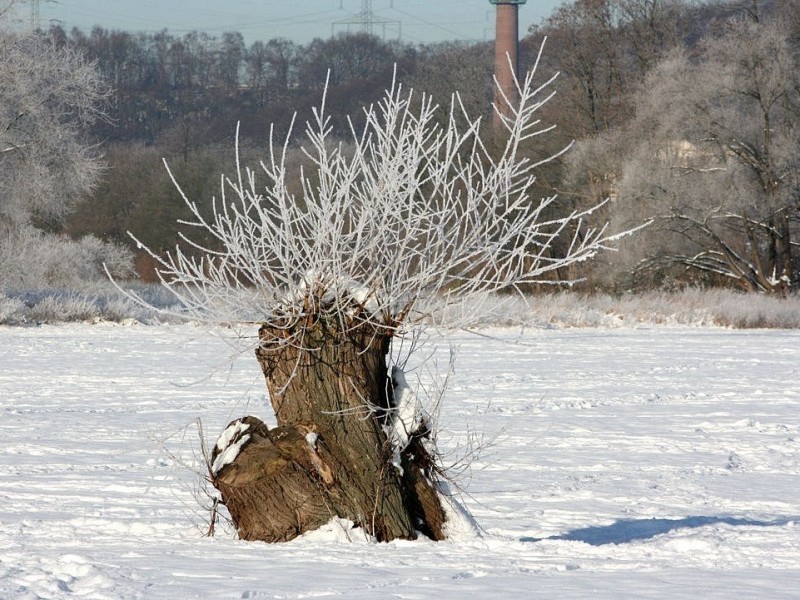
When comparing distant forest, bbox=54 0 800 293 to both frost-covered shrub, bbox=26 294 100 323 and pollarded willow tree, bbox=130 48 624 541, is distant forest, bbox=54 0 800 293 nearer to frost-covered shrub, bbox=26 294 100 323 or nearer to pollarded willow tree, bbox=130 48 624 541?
frost-covered shrub, bbox=26 294 100 323

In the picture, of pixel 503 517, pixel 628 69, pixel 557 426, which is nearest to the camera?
pixel 503 517

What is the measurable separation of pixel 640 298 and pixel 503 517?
27.8 m

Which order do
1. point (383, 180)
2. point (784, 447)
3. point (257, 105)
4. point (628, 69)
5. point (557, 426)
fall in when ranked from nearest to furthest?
point (383, 180) < point (784, 447) < point (557, 426) < point (628, 69) < point (257, 105)

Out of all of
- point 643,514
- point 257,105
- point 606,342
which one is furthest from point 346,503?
point 257,105

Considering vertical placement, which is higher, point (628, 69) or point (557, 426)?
point (628, 69)

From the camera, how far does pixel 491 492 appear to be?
905 cm

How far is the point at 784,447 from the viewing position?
11.9 m

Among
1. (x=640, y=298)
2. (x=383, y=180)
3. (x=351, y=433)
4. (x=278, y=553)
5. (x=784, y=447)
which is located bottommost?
(x=640, y=298)

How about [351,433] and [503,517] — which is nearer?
[351,433]

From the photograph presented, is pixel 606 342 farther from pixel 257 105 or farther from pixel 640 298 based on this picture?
pixel 257 105

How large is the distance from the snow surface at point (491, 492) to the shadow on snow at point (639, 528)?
0.03m

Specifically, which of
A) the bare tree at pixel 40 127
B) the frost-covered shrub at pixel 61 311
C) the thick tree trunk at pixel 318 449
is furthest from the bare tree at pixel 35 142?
the thick tree trunk at pixel 318 449

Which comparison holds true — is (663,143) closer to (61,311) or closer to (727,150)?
(727,150)

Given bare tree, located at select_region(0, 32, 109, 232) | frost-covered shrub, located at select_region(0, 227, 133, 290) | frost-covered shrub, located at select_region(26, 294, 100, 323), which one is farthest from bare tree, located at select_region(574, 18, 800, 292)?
frost-covered shrub, located at select_region(26, 294, 100, 323)
